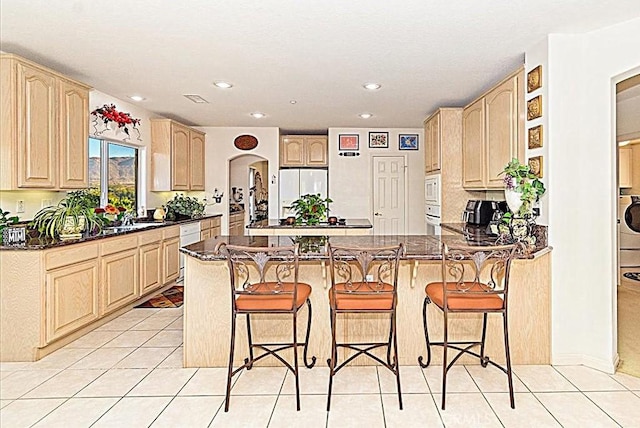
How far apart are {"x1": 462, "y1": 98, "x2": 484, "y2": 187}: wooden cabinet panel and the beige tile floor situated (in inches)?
91.4

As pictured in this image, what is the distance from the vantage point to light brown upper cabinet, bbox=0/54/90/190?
128 inches

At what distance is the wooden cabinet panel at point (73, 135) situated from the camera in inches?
148

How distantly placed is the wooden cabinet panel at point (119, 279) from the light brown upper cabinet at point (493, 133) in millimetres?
3706

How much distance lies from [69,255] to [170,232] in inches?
77.5

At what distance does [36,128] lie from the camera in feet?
11.3

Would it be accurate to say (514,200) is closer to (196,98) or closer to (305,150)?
(196,98)

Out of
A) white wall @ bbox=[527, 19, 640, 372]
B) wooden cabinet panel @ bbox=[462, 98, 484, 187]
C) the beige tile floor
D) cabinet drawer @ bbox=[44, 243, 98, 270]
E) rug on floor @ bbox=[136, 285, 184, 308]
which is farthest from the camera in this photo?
rug on floor @ bbox=[136, 285, 184, 308]

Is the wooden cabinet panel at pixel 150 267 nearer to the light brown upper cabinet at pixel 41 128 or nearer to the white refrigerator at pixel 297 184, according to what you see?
the light brown upper cabinet at pixel 41 128

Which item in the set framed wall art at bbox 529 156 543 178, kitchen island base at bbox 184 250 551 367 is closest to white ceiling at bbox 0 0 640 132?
framed wall art at bbox 529 156 543 178

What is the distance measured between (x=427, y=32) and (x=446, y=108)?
2503 millimetres

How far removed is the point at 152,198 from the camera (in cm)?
621

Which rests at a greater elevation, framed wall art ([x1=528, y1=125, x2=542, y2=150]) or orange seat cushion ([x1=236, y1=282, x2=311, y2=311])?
framed wall art ([x1=528, y1=125, x2=542, y2=150])

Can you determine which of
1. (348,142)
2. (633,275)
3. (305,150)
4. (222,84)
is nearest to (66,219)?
(222,84)

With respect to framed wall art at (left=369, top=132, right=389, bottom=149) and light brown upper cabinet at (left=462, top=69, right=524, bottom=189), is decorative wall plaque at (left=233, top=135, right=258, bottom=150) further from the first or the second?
light brown upper cabinet at (left=462, top=69, right=524, bottom=189)
